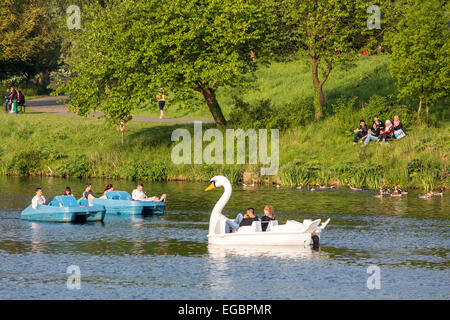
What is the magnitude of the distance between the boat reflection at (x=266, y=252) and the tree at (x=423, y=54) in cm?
2493

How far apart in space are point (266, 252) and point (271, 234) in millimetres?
649

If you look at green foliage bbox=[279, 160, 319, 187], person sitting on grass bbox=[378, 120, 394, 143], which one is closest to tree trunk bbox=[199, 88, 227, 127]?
green foliage bbox=[279, 160, 319, 187]

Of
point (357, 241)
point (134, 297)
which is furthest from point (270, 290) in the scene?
point (357, 241)

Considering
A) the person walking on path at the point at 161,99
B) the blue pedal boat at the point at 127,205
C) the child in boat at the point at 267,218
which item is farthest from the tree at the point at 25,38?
the child in boat at the point at 267,218

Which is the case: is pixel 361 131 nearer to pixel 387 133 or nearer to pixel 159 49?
pixel 387 133

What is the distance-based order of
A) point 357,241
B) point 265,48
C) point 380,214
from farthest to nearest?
point 265,48 < point 380,214 < point 357,241

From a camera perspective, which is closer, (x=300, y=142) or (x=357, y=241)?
(x=357, y=241)

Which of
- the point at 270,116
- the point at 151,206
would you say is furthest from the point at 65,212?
the point at 270,116

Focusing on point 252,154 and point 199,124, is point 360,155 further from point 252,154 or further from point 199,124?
point 199,124

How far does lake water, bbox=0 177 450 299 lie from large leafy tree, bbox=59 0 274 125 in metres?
13.4

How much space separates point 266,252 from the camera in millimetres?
26734
